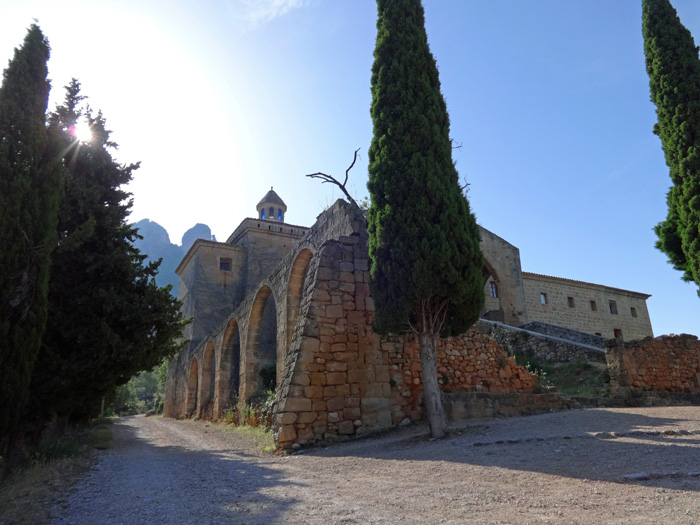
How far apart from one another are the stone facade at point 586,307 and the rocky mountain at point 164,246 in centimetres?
11234

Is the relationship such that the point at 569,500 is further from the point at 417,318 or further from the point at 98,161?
the point at 98,161

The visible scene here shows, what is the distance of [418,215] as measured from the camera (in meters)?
7.23

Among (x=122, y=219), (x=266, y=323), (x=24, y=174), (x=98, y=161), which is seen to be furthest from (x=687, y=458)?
(x=266, y=323)

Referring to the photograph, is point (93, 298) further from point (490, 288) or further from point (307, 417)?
point (490, 288)

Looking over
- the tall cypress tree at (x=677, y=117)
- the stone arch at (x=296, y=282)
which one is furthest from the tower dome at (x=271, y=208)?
the tall cypress tree at (x=677, y=117)

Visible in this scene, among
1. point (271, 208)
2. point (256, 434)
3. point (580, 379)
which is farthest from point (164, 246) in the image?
point (580, 379)

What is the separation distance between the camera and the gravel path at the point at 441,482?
314cm

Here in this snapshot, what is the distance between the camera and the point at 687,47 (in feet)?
36.5

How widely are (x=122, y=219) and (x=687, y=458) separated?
9.07 meters

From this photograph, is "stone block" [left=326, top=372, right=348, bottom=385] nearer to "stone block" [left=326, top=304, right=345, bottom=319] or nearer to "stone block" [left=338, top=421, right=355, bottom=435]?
"stone block" [left=338, top=421, right=355, bottom=435]

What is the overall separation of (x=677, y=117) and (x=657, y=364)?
6052mm

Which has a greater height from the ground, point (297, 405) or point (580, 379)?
point (580, 379)

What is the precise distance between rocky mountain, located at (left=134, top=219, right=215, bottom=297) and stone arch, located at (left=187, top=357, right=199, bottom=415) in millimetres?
108747

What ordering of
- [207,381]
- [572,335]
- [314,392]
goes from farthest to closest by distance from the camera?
[207,381] → [572,335] → [314,392]
